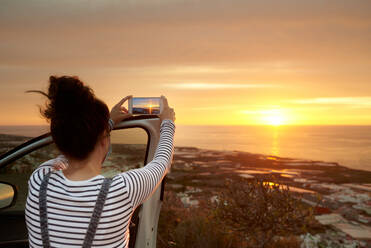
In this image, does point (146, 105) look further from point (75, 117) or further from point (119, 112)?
point (75, 117)

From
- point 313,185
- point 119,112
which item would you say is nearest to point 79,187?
point 119,112

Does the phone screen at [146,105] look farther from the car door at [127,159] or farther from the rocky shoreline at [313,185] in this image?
the rocky shoreline at [313,185]

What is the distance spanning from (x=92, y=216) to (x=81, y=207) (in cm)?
6

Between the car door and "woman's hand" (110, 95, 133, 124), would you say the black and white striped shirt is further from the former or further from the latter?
the car door

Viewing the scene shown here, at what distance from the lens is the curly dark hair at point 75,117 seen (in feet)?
4.48

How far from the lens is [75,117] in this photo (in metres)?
1.36

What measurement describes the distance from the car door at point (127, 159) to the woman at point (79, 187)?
1026 mm

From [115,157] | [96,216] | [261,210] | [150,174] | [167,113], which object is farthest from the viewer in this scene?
[261,210]

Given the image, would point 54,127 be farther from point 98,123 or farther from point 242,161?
point 242,161

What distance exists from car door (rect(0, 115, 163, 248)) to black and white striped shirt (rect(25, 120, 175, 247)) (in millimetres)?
1055

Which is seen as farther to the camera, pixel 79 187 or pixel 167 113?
pixel 167 113

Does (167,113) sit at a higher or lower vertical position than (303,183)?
higher

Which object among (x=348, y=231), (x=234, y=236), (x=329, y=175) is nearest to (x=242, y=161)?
(x=329, y=175)

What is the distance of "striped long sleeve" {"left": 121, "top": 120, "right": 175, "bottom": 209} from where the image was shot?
1.39 meters
